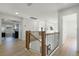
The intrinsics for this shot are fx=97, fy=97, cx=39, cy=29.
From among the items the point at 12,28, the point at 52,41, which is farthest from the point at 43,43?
the point at 12,28

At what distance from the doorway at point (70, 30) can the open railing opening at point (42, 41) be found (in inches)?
8.9

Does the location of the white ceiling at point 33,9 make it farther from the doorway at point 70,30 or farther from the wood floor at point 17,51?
the wood floor at point 17,51

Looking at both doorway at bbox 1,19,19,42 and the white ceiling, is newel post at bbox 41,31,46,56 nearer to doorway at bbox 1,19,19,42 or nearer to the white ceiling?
the white ceiling

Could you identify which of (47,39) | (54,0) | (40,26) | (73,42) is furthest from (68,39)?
(54,0)

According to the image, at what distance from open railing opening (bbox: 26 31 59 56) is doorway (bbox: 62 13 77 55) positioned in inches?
8.9

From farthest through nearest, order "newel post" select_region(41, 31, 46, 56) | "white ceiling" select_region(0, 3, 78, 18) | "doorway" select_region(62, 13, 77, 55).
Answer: "newel post" select_region(41, 31, 46, 56), "doorway" select_region(62, 13, 77, 55), "white ceiling" select_region(0, 3, 78, 18)

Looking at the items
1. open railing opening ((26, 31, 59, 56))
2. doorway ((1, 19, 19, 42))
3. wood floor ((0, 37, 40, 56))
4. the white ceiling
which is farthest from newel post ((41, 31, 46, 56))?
doorway ((1, 19, 19, 42))

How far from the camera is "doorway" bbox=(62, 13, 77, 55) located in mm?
2529

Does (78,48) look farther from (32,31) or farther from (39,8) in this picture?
(39,8)

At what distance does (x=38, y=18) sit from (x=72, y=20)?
91 centimetres

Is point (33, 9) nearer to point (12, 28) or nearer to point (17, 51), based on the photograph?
point (12, 28)

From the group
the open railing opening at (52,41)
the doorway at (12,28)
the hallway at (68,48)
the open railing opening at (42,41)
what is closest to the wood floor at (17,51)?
the open railing opening at (42,41)

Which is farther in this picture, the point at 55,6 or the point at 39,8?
→ the point at 39,8

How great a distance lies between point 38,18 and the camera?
8.63 feet
